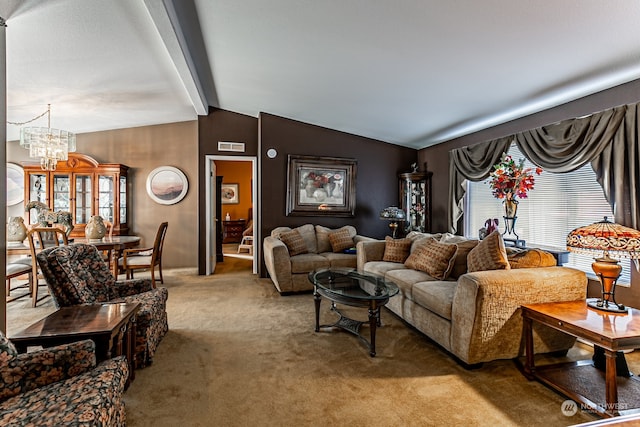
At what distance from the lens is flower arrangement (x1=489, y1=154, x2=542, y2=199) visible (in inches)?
131

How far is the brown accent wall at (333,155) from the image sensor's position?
5.41m

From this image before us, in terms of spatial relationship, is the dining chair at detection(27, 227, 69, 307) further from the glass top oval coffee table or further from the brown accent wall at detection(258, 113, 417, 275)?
the glass top oval coffee table

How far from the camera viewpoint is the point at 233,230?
955 cm

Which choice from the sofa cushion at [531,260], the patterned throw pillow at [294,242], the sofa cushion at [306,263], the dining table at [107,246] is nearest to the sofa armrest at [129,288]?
the dining table at [107,246]

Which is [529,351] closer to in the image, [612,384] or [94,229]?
[612,384]

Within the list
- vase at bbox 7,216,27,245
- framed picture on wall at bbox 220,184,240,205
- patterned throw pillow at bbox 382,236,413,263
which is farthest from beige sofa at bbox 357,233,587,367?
framed picture on wall at bbox 220,184,240,205

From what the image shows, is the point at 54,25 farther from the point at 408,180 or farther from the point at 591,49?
the point at 408,180

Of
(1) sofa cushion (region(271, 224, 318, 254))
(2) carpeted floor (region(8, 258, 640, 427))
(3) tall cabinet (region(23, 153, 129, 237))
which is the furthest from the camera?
(3) tall cabinet (region(23, 153, 129, 237))

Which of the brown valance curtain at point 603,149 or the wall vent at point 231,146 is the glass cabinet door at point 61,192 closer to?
Answer: the wall vent at point 231,146

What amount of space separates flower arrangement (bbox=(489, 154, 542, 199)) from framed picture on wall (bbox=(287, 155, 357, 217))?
2.63 meters

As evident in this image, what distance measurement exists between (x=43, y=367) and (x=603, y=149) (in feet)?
13.3

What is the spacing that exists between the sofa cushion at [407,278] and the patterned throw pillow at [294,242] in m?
1.57

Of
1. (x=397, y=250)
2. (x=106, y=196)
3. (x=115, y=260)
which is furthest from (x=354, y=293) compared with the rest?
(x=106, y=196)

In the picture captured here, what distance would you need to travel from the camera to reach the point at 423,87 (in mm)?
3404
